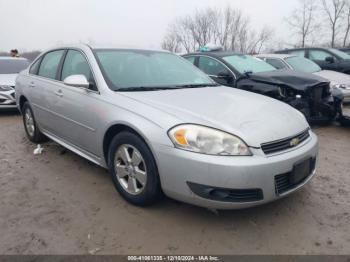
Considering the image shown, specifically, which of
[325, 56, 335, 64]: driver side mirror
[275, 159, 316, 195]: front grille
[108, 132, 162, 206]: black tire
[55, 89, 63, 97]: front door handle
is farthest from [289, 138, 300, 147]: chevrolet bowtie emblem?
[325, 56, 335, 64]: driver side mirror

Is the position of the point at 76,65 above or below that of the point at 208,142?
above

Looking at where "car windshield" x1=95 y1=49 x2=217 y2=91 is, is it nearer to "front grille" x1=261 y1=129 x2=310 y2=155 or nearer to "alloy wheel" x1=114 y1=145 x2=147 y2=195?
"alloy wheel" x1=114 y1=145 x2=147 y2=195

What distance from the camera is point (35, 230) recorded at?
2.69 m

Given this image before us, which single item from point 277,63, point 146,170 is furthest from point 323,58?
point 146,170

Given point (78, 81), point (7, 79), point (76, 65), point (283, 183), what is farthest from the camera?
point (7, 79)

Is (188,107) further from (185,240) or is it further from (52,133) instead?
(52,133)

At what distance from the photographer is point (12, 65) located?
8.84 metres

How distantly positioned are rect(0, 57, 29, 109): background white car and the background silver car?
13.0 feet

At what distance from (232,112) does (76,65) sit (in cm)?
199

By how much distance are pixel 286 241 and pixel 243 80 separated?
384cm

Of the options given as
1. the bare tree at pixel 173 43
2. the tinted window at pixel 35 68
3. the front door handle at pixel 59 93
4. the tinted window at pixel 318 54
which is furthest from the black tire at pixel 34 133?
the bare tree at pixel 173 43

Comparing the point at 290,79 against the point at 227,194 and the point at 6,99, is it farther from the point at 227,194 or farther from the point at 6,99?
the point at 6,99

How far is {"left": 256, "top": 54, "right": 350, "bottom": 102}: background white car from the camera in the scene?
7198 mm

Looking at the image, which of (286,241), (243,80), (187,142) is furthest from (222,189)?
(243,80)
